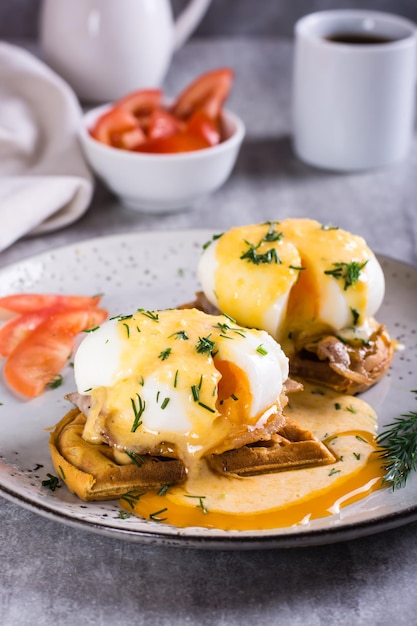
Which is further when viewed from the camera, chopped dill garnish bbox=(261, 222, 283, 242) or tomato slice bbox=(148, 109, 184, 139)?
tomato slice bbox=(148, 109, 184, 139)

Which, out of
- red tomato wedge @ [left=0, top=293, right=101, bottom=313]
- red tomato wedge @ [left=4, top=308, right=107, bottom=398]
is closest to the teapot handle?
red tomato wedge @ [left=0, top=293, right=101, bottom=313]

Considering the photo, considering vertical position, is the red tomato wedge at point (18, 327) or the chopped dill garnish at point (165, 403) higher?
the chopped dill garnish at point (165, 403)

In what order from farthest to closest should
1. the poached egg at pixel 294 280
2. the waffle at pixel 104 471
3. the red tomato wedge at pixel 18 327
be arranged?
the red tomato wedge at pixel 18 327, the poached egg at pixel 294 280, the waffle at pixel 104 471

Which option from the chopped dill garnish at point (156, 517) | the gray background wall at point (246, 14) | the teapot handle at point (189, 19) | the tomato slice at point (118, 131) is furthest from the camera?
the gray background wall at point (246, 14)

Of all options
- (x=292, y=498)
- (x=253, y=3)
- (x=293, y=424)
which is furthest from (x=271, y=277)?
(x=253, y=3)

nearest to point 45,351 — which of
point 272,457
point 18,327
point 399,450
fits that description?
point 18,327

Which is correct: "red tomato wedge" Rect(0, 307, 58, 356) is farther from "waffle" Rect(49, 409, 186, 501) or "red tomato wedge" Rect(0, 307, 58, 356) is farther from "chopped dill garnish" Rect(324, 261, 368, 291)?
"chopped dill garnish" Rect(324, 261, 368, 291)

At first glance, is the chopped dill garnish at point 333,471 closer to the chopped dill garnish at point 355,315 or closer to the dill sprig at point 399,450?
the dill sprig at point 399,450

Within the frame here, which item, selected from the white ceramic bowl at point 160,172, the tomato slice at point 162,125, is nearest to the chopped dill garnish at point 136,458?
the white ceramic bowl at point 160,172

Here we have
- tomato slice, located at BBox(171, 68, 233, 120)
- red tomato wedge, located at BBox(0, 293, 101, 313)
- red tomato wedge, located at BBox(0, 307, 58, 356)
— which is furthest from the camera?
tomato slice, located at BBox(171, 68, 233, 120)
